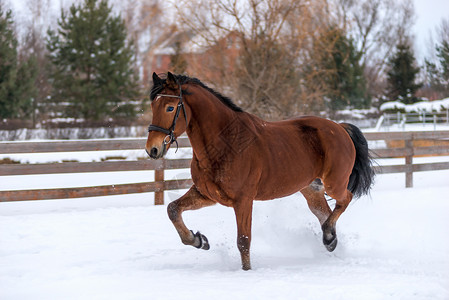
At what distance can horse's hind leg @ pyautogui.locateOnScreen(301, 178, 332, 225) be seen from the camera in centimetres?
511

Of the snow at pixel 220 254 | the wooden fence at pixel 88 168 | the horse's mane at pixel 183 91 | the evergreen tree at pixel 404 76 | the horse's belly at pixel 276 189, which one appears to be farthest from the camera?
the evergreen tree at pixel 404 76

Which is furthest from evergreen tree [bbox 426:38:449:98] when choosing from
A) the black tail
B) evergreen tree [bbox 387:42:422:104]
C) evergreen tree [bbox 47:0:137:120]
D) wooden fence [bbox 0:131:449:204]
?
the black tail

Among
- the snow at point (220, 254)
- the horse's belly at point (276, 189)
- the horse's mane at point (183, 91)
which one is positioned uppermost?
the horse's mane at point (183, 91)

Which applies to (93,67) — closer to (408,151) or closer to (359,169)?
(408,151)

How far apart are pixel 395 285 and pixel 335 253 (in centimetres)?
133

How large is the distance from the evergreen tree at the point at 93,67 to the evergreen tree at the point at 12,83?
1.49m

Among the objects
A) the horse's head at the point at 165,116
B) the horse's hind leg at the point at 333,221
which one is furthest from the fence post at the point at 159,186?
the horse's head at the point at 165,116

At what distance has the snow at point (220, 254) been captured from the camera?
11.1 ft

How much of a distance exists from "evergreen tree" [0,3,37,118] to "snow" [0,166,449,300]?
56.0 ft

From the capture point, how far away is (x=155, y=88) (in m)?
3.87

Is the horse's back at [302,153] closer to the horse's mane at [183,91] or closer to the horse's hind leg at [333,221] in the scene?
the horse's hind leg at [333,221]

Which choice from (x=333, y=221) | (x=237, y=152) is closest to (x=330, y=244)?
(x=333, y=221)

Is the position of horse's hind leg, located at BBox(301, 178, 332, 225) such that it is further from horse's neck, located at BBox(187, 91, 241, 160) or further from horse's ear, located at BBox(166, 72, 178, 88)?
horse's ear, located at BBox(166, 72, 178, 88)

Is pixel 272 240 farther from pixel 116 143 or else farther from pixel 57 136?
pixel 57 136
